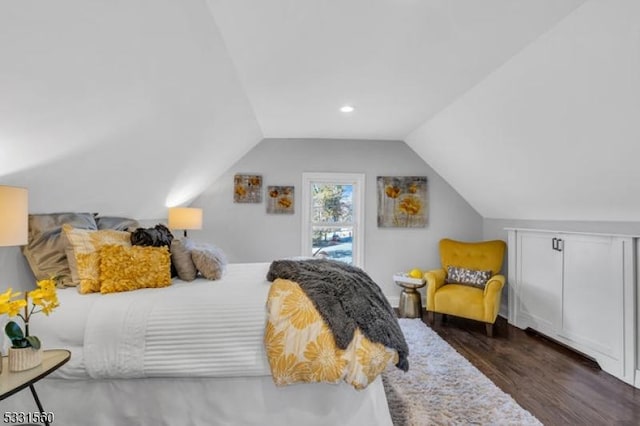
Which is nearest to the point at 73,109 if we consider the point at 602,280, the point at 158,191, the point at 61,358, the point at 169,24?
the point at 169,24

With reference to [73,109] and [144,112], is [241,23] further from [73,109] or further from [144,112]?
[73,109]

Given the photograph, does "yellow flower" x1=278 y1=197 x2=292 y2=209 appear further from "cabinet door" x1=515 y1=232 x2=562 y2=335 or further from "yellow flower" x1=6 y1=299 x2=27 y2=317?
"yellow flower" x1=6 y1=299 x2=27 y2=317

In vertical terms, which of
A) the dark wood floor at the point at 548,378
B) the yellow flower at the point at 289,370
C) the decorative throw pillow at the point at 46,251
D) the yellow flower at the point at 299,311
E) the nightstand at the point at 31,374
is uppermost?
the decorative throw pillow at the point at 46,251

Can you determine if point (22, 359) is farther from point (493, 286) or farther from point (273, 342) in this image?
point (493, 286)

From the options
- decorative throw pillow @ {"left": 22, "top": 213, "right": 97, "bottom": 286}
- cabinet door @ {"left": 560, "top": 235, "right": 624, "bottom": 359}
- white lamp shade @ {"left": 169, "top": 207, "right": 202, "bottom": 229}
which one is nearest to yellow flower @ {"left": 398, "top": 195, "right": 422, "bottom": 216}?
cabinet door @ {"left": 560, "top": 235, "right": 624, "bottom": 359}

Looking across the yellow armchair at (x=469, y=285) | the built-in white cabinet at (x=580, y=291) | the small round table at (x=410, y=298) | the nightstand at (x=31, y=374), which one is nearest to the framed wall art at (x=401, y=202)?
the yellow armchair at (x=469, y=285)

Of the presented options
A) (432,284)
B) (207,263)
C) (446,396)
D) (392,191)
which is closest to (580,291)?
(432,284)

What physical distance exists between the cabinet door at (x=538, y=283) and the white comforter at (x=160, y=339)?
9.80 ft

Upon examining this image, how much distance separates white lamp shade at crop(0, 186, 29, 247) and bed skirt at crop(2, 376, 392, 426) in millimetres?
867

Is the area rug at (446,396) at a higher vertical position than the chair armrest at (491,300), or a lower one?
lower

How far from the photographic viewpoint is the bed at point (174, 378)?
1693 mm

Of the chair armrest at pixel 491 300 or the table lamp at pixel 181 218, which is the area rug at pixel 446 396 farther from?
the table lamp at pixel 181 218

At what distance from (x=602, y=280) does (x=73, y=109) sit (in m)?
3.94

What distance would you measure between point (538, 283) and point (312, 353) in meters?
2.96
